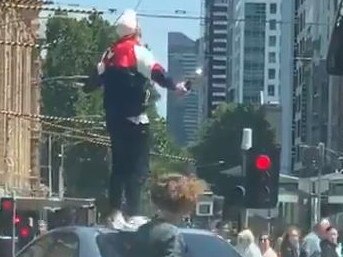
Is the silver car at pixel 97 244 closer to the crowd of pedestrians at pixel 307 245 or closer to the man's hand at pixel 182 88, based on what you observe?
the man's hand at pixel 182 88

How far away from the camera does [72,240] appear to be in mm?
10094

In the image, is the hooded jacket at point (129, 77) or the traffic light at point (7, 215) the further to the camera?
the traffic light at point (7, 215)

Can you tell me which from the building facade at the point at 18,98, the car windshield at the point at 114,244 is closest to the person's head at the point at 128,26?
the car windshield at the point at 114,244

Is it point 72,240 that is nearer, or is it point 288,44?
point 72,240

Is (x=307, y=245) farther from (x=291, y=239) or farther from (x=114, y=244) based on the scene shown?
(x=114, y=244)

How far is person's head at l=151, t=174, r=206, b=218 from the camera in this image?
30.8 ft

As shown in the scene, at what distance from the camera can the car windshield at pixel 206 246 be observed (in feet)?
33.5

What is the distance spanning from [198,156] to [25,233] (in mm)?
66000

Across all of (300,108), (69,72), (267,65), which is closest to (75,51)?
(69,72)

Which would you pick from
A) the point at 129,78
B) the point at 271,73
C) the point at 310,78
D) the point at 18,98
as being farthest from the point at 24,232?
the point at 271,73

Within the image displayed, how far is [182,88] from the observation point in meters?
11.3

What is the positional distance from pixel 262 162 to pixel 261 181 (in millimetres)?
243

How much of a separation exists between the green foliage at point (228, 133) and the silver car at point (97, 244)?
76324 millimetres

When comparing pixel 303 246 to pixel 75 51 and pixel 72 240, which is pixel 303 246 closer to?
pixel 72 240
